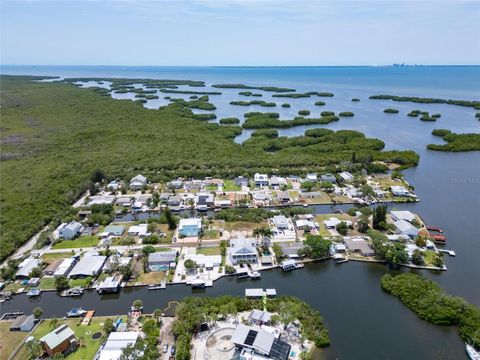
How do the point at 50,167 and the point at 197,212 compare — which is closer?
the point at 197,212

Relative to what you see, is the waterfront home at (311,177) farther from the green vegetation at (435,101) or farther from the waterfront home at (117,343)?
the green vegetation at (435,101)

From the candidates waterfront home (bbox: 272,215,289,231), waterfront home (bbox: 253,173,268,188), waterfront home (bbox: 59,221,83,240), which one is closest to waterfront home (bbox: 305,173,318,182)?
waterfront home (bbox: 253,173,268,188)

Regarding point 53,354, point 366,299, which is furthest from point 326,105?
point 53,354

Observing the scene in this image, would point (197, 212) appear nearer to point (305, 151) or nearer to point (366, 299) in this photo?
point (366, 299)

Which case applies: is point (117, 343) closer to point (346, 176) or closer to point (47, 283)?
point (47, 283)

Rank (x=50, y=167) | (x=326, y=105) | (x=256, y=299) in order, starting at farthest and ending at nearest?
(x=326, y=105)
(x=50, y=167)
(x=256, y=299)

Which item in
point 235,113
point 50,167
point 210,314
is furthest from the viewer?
point 235,113

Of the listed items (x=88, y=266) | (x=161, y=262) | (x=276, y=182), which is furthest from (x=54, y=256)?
(x=276, y=182)
